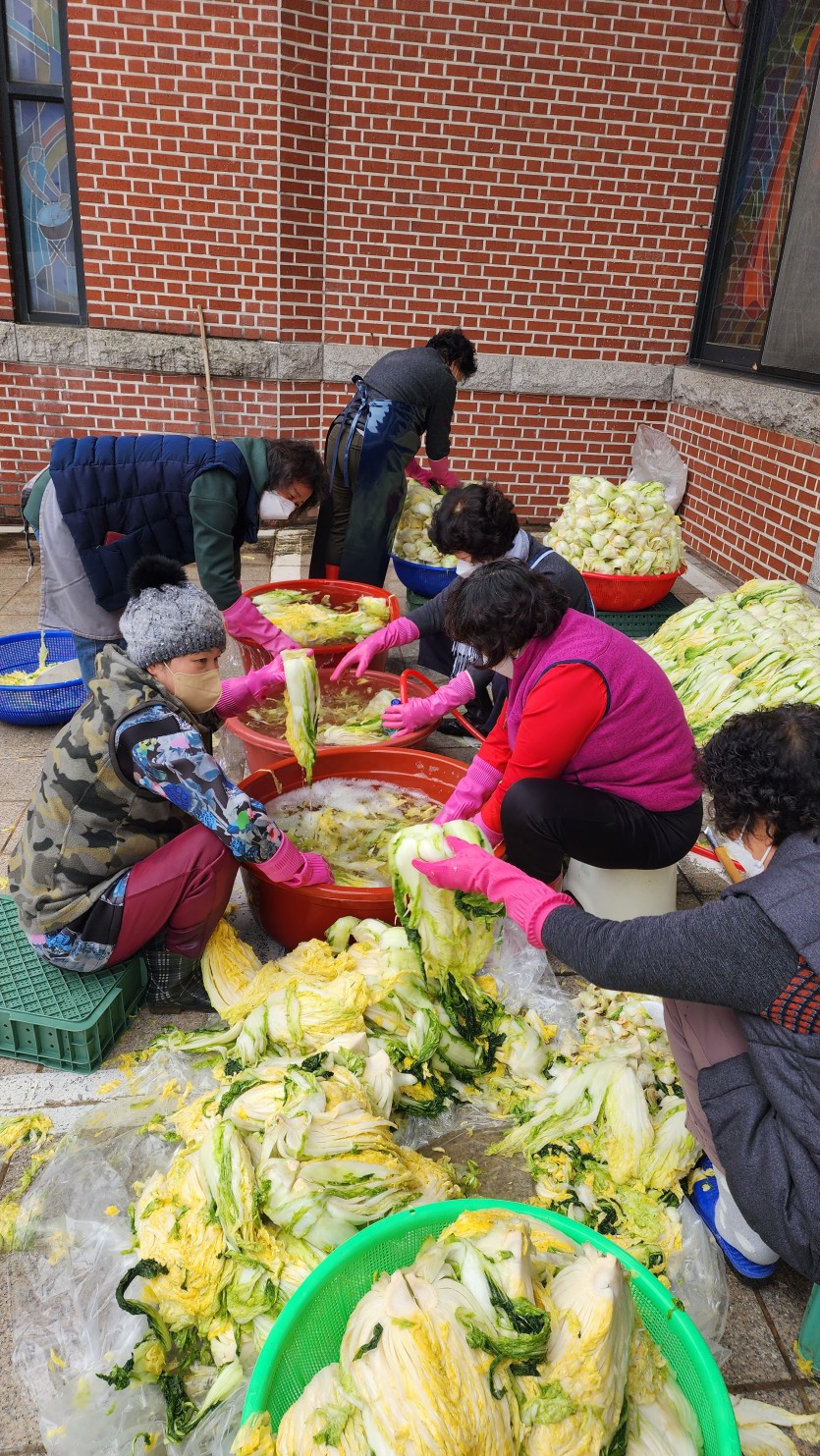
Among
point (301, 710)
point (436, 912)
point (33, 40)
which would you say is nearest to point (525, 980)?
point (436, 912)

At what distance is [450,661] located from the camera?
18.4 feet

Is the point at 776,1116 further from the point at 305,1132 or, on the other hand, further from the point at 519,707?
the point at 519,707

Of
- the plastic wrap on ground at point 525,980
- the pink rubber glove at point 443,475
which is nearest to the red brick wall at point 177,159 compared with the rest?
the pink rubber glove at point 443,475

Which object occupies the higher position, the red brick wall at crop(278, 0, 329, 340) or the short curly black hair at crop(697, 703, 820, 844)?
the red brick wall at crop(278, 0, 329, 340)

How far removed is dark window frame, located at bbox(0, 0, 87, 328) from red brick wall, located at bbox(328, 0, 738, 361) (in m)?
2.17

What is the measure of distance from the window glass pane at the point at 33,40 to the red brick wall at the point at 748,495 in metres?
6.10

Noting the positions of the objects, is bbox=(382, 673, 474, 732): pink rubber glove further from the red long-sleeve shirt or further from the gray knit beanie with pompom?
the gray knit beanie with pompom

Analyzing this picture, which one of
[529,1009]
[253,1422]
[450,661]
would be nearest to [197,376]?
[450,661]

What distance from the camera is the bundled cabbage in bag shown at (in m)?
6.18

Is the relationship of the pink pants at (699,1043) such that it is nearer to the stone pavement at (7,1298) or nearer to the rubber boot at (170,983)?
the stone pavement at (7,1298)

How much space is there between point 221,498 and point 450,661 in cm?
196

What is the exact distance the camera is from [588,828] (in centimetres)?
311

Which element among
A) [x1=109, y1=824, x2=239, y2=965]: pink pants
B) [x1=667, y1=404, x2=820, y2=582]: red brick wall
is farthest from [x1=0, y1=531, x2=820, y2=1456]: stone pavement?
[x1=667, y1=404, x2=820, y2=582]: red brick wall

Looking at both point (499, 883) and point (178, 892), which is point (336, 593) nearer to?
point (178, 892)
